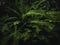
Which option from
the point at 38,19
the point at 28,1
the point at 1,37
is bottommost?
the point at 1,37

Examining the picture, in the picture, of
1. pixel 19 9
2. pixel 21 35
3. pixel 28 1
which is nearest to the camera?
pixel 21 35

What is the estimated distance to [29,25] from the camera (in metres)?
6.95

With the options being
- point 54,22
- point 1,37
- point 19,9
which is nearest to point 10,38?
point 1,37

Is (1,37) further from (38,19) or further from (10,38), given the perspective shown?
(38,19)

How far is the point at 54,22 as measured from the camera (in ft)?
23.9

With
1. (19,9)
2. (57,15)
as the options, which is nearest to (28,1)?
(19,9)

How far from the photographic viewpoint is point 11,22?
695 centimetres

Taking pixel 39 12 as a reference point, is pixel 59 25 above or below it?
below

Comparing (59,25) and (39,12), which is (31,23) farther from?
(59,25)

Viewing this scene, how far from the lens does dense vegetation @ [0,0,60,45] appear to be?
6.83 metres

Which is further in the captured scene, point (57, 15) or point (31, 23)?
point (57, 15)

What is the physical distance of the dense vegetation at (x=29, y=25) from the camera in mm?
6832

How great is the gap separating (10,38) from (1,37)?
37cm

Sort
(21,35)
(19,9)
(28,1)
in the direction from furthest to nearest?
1. (28,1)
2. (19,9)
3. (21,35)
